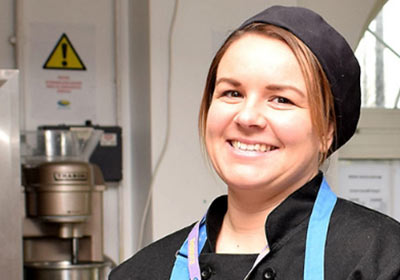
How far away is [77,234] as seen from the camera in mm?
2270

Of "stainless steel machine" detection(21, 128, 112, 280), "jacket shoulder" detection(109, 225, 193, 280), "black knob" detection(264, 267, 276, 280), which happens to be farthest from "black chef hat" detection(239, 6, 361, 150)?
"stainless steel machine" detection(21, 128, 112, 280)

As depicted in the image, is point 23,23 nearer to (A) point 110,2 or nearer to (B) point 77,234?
(A) point 110,2

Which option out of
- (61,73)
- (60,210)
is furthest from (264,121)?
(61,73)

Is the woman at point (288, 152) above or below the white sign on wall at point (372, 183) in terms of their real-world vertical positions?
above

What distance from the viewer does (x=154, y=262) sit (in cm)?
120

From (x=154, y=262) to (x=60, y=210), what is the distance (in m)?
1.05

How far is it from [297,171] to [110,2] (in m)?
1.91

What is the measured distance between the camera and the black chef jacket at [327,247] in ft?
3.22

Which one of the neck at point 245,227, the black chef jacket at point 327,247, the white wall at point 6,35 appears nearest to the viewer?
the black chef jacket at point 327,247

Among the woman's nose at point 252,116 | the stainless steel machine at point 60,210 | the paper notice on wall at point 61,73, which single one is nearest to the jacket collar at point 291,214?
the woman's nose at point 252,116

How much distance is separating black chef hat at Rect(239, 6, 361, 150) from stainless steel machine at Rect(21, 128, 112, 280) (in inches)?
49.5

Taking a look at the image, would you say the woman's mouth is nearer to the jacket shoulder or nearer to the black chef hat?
the black chef hat

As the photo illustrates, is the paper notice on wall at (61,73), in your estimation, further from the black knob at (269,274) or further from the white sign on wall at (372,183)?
the black knob at (269,274)

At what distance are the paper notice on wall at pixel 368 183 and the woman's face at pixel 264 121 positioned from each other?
208 centimetres
